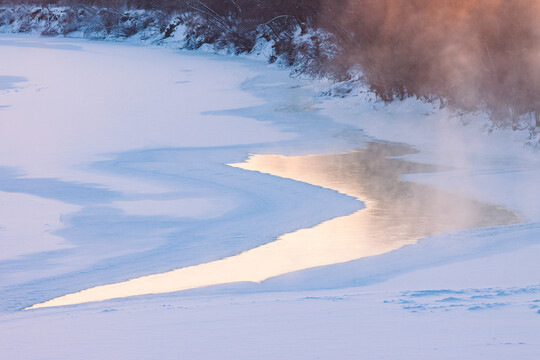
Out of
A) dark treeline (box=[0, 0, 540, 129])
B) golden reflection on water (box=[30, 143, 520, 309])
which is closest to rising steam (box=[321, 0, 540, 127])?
dark treeline (box=[0, 0, 540, 129])

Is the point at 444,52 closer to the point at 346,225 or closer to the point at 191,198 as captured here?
the point at 191,198

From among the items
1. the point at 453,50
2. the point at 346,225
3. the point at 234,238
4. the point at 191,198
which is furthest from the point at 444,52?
the point at 234,238

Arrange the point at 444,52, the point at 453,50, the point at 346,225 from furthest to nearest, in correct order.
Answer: the point at 444,52 < the point at 453,50 < the point at 346,225

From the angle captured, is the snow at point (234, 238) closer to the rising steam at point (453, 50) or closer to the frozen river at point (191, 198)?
the frozen river at point (191, 198)

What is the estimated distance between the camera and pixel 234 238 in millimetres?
7895

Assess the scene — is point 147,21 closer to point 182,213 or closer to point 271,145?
point 271,145

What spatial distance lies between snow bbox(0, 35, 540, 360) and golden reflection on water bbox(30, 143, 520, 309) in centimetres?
18

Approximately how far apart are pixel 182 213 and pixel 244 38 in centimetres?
2792

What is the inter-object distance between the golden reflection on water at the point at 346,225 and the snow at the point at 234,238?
0.60 feet

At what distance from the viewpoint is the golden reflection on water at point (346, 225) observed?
6.56m

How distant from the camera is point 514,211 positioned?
8.79 metres

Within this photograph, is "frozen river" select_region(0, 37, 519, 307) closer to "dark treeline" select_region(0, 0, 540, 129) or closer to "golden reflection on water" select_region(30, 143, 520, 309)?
"golden reflection on water" select_region(30, 143, 520, 309)

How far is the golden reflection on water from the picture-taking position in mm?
6562

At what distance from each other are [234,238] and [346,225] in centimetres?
110
